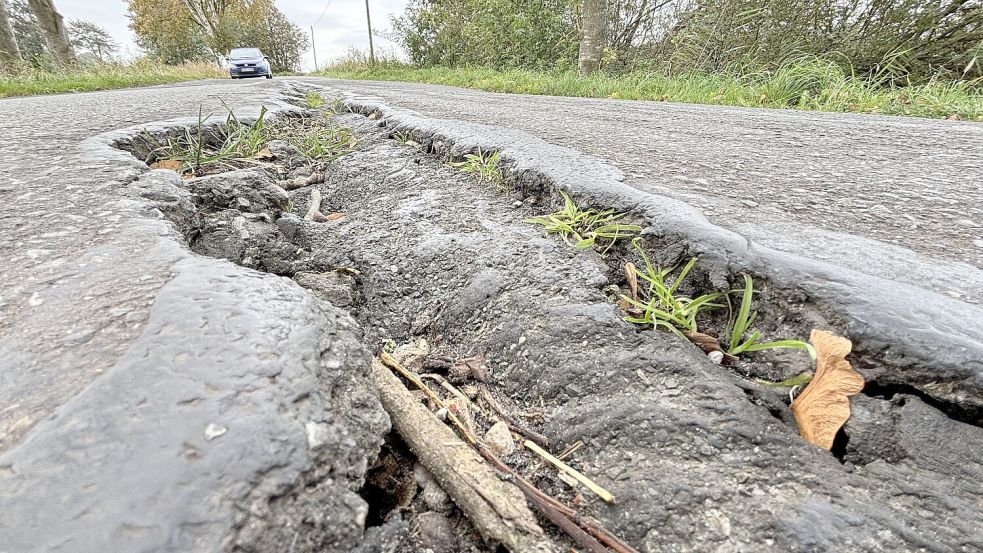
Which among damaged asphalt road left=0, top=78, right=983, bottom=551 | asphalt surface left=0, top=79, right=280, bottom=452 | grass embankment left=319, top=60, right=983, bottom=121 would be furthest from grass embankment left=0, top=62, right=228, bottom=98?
damaged asphalt road left=0, top=78, right=983, bottom=551

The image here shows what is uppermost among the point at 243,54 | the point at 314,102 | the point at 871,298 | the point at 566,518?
the point at 243,54

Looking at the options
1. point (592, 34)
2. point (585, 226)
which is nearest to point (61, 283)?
point (585, 226)

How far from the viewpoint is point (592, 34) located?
7.34m

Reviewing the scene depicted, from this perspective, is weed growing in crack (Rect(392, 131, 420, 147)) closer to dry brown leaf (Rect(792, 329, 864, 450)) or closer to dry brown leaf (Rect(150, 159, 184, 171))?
dry brown leaf (Rect(150, 159, 184, 171))

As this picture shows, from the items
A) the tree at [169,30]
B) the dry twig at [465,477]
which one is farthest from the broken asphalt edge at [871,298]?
the tree at [169,30]

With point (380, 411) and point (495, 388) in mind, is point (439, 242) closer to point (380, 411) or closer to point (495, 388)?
point (495, 388)

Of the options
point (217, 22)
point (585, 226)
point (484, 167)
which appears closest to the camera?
point (585, 226)

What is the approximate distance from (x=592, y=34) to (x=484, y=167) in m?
6.86

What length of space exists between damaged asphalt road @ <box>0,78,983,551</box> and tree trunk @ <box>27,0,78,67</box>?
1375 centimetres

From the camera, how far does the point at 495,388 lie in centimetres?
88

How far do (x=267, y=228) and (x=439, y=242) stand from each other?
1.71 feet

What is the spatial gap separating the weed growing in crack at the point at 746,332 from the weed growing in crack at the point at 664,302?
0.05 meters

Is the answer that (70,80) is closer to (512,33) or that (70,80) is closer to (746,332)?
(512,33)

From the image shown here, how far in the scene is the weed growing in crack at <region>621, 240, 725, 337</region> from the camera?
2.91ft
